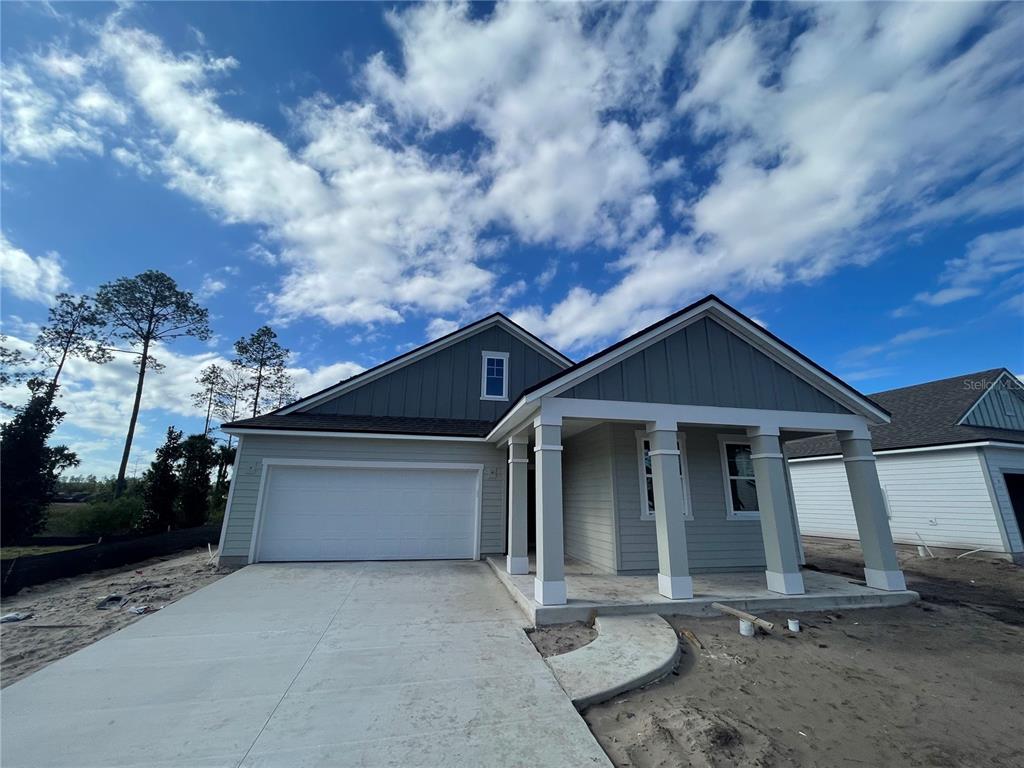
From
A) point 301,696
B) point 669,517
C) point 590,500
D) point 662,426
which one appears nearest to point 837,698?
point 669,517

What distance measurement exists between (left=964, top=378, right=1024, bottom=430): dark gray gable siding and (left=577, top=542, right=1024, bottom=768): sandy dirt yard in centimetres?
985

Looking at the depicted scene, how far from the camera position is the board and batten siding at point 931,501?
10.6 metres

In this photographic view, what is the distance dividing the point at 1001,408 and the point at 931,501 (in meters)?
4.36

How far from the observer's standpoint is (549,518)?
17.9ft

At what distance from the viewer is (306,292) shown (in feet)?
41.6

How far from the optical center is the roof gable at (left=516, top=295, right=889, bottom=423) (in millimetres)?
6121

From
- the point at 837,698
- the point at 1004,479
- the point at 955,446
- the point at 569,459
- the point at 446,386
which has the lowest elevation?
the point at 837,698

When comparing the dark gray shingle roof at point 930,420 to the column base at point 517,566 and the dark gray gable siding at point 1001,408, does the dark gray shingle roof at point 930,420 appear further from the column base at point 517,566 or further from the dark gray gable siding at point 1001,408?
the column base at point 517,566

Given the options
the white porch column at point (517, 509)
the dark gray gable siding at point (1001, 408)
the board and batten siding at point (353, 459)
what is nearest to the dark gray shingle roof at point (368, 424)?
the board and batten siding at point (353, 459)

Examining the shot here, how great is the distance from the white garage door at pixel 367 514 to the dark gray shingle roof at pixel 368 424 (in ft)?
2.95

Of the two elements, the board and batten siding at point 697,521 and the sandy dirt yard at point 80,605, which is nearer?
the sandy dirt yard at point 80,605

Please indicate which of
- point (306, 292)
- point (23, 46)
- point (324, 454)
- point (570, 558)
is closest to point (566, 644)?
point (570, 558)

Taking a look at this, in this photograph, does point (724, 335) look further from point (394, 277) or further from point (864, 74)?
point (394, 277)

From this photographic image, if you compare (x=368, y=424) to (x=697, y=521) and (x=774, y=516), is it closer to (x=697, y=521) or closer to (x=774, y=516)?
(x=697, y=521)
